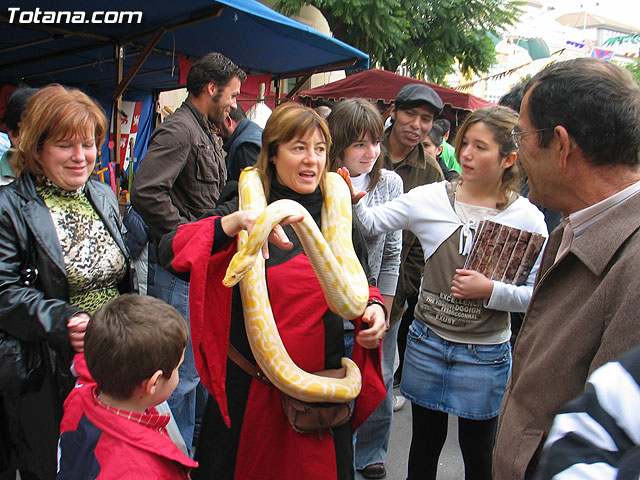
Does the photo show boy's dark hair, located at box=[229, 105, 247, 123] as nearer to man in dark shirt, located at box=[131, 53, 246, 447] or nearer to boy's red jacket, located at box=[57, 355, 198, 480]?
man in dark shirt, located at box=[131, 53, 246, 447]

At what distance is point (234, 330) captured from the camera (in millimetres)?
2199

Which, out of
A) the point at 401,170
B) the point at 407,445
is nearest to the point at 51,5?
the point at 401,170

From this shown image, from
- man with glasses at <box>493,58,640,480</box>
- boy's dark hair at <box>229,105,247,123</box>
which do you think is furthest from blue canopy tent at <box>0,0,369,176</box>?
man with glasses at <box>493,58,640,480</box>

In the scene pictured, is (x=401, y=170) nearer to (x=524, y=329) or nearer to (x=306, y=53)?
(x=524, y=329)

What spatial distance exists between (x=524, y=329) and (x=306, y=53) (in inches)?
287

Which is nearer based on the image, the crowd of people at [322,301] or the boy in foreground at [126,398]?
the crowd of people at [322,301]

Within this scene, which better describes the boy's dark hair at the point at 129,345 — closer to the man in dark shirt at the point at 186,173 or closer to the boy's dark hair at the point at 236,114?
the man in dark shirt at the point at 186,173

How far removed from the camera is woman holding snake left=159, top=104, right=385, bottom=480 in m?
2.08

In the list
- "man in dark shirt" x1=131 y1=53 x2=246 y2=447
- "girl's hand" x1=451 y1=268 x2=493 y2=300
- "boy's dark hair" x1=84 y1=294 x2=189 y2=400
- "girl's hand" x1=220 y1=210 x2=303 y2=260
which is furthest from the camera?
"man in dark shirt" x1=131 y1=53 x2=246 y2=447

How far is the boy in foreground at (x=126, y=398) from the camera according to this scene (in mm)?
1589

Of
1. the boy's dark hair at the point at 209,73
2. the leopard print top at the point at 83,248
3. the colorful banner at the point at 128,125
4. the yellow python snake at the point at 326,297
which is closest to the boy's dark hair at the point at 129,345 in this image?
the yellow python snake at the point at 326,297

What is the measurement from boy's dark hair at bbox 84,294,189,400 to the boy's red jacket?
10 cm

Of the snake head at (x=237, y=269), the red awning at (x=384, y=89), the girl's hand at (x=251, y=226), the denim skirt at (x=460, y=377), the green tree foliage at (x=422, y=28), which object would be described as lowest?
the denim skirt at (x=460, y=377)

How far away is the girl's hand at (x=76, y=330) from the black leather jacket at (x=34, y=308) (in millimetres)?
20
